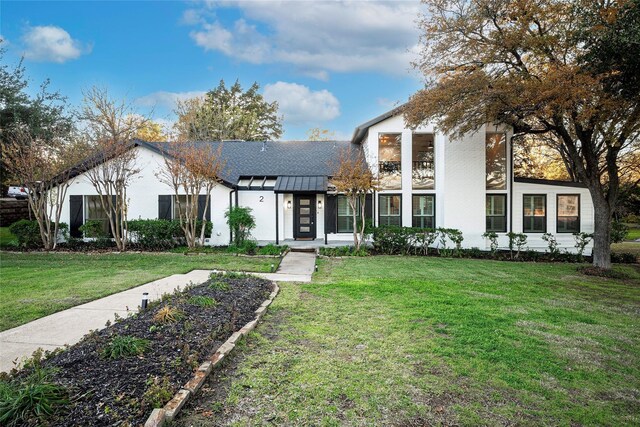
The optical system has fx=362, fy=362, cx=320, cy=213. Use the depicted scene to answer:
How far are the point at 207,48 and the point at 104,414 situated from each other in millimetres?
22972

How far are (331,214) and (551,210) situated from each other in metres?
9.46

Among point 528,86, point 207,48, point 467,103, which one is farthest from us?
point 207,48

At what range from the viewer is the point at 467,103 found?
11289 millimetres

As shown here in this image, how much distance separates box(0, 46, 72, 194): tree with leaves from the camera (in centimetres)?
1639

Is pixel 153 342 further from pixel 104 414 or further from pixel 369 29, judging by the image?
pixel 369 29

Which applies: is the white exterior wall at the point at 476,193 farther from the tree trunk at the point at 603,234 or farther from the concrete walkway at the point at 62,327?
the concrete walkway at the point at 62,327

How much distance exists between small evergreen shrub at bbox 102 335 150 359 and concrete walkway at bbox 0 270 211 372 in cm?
93

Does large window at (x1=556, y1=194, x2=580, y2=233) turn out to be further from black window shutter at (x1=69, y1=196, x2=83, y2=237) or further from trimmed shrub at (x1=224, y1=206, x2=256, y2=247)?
black window shutter at (x1=69, y1=196, x2=83, y2=237)

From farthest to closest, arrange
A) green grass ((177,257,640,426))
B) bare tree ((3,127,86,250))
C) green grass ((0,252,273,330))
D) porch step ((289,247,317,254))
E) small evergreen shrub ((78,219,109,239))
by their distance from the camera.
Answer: small evergreen shrub ((78,219,109,239)), porch step ((289,247,317,254)), bare tree ((3,127,86,250)), green grass ((0,252,273,330)), green grass ((177,257,640,426))

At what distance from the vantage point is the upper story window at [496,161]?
1558cm

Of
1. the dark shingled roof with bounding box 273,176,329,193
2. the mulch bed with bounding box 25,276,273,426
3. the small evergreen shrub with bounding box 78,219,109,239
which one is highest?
the dark shingled roof with bounding box 273,176,329,193

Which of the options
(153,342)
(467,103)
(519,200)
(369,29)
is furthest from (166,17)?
(519,200)

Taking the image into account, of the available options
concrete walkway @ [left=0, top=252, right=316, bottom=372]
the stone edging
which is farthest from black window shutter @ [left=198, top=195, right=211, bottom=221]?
the stone edging

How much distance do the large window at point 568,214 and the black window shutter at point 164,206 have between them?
16630 millimetres
